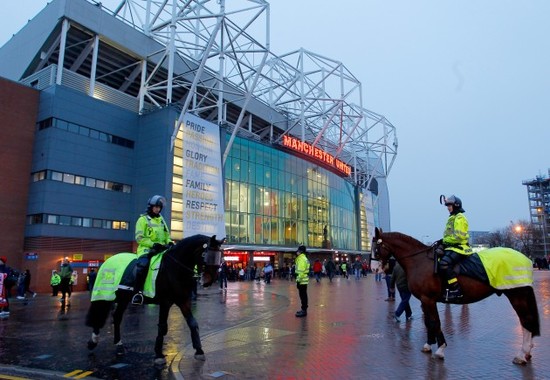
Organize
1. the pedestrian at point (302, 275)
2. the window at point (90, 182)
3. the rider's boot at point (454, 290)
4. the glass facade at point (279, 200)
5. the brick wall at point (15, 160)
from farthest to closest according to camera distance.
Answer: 1. the glass facade at point (279, 200)
2. the window at point (90, 182)
3. the brick wall at point (15, 160)
4. the pedestrian at point (302, 275)
5. the rider's boot at point (454, 290)

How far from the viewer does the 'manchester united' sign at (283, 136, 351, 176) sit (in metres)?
48.4

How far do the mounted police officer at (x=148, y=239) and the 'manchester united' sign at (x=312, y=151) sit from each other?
40009 mm

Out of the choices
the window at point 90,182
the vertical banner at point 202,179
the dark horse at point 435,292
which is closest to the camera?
the dark horse at point 435,292

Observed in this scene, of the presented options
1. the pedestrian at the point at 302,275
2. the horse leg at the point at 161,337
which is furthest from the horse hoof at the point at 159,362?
the pedestrian at the point at 302,275

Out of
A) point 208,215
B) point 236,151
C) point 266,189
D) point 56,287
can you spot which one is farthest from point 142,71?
point 56,287

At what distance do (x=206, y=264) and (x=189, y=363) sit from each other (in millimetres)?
1732

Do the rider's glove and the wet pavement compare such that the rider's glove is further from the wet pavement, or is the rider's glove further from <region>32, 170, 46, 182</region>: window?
<region>32, 170, 46, 182</region>: window

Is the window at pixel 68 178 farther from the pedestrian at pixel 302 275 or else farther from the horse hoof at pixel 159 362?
the horse hoof at pixel 159 362

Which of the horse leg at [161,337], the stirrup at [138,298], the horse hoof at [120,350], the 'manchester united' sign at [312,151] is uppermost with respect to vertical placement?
the 'manchester united' sign at [312,151]

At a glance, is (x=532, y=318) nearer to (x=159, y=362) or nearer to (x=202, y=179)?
(x=159, y=362)

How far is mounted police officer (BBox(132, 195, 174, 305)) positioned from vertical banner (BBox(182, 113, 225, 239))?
26435mm

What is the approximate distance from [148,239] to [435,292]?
215 inches

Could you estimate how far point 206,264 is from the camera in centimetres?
689

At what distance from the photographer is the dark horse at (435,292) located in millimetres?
6996
